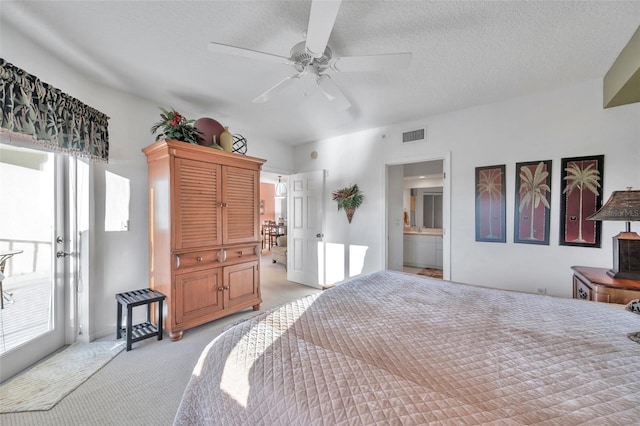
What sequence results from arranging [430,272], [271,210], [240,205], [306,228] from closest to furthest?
[240,205]
[306,228]
[430,272]
[271,210]

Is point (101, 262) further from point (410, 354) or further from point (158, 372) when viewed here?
point (410, 354)

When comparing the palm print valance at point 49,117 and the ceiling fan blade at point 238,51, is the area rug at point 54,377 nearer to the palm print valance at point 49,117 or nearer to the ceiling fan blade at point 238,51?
the palm print valance at point 49,117

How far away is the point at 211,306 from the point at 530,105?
13.6ft

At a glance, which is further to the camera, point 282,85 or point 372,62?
point 282,85

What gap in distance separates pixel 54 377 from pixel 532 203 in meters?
4.64

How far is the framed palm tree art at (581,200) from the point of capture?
8.02 ft

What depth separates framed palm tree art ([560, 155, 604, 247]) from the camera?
244 cm

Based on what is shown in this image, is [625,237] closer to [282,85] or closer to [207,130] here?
[282,85]

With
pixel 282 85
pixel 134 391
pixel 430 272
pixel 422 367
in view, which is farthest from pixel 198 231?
pixel 430 272

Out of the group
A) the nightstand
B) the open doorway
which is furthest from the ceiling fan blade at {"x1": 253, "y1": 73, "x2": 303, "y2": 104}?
the open doorway

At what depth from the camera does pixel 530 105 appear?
9.04 feet

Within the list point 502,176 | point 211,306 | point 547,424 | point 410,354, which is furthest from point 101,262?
point 502,176

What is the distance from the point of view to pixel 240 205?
3090 millimetres

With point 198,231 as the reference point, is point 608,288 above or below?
below
